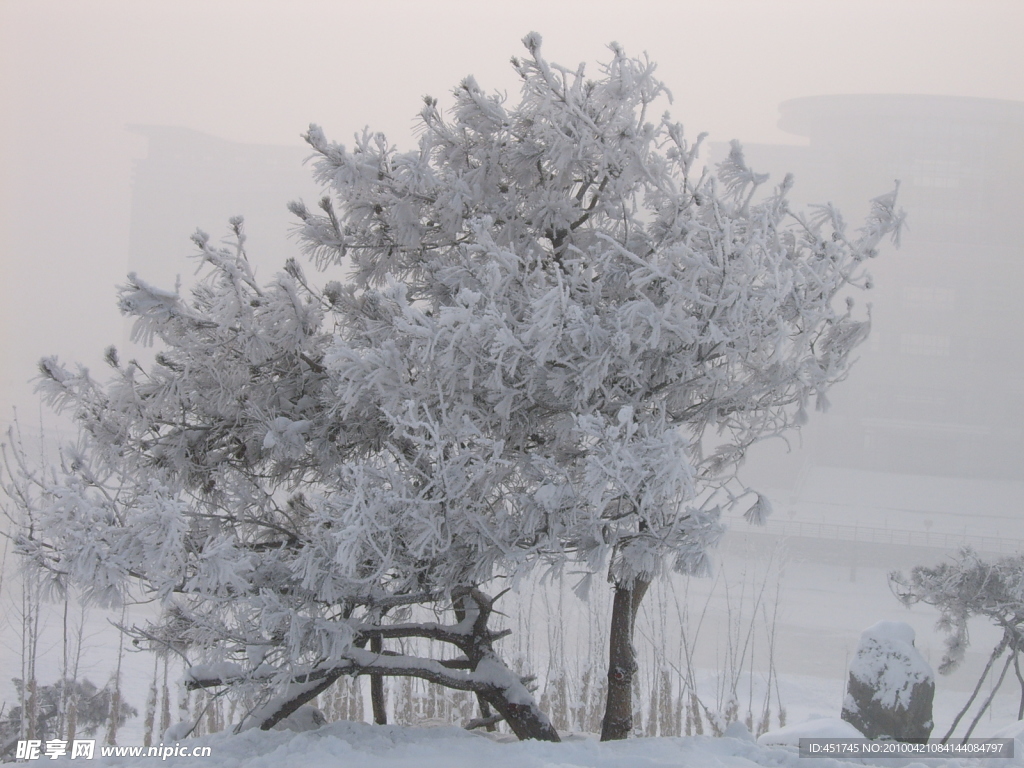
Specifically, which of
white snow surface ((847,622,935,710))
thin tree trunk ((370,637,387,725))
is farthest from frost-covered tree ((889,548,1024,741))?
thin tree trunk ((370,637,387,725))

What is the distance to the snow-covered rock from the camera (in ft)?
10.9

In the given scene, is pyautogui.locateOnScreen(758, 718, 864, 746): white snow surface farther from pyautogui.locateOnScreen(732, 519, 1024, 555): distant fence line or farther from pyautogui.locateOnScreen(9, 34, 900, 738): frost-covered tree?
pyautogui.locateOnScreen(732, 519, 1024, 555): distant fence line

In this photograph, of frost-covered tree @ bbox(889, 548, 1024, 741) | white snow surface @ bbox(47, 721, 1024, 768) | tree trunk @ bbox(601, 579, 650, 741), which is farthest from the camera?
frost-covered tree @ bbox(889, 548, 1024, 741)

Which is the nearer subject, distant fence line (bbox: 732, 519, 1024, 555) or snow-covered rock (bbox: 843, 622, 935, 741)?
snow-covered rock (bbox: 843, 622, 935, 741)

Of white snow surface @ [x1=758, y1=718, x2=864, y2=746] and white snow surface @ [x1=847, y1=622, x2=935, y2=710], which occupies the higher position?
white snow surface @ [x1=847, y1=622, x2=935, y2=710]

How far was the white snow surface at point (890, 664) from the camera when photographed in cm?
336

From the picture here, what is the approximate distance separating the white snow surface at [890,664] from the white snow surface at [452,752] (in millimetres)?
753

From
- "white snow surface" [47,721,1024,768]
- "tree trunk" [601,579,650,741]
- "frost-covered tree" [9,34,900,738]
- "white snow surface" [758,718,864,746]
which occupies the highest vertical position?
"frost-covered tree" [9,34,900,738]

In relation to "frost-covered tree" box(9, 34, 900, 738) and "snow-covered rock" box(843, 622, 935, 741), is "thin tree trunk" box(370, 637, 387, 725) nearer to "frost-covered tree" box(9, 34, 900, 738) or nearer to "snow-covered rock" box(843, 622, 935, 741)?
"frost-covered tree" box(9, 34, 900, 738)

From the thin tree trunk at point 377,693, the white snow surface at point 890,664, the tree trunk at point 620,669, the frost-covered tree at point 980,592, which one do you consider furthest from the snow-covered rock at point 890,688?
the thin tree trunk at point 377,693

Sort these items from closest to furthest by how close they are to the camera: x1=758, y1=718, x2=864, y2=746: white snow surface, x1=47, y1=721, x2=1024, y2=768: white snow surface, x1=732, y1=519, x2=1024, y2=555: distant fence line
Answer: x1=47, y1=721, x2=1024, y2=768: white snow surface → x1=758, y1=718, x2=864, y2=746: white snow surface → x1=732, y1=519, x2=1024, y2=555: distant fence line

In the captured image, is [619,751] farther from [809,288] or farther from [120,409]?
A: [120,409]

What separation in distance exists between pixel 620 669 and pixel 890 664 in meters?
→ 1.49

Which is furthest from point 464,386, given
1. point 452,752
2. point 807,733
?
point 807,733
